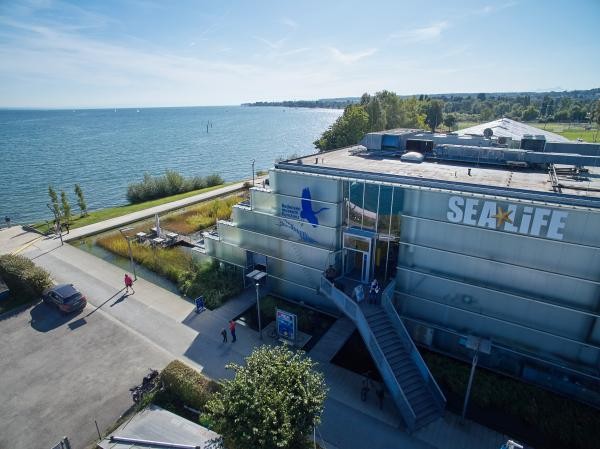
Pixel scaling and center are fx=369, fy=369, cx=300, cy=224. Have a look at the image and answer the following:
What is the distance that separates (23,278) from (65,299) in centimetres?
475

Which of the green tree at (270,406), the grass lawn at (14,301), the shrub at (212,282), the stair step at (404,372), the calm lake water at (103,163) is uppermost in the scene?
the green tree at (270,406)

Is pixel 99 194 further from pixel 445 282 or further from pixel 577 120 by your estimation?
pixel 577 120

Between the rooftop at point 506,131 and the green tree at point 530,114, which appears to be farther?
the green tree at point 530,114

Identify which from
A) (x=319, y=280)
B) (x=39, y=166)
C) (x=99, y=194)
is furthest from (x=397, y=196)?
(x=39, y=166)

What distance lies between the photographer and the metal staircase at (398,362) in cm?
1672

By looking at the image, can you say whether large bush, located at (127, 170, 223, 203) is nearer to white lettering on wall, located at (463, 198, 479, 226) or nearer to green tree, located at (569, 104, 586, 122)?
white lettering on wall, located at (463, 198, 479, 226)

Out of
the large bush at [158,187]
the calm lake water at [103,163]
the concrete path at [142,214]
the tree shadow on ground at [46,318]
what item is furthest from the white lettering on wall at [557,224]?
the calm lake water at [103,163]

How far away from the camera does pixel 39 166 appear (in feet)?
279

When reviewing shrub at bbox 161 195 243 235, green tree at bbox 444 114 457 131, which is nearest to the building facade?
shrub at bbox 161 195 243 235

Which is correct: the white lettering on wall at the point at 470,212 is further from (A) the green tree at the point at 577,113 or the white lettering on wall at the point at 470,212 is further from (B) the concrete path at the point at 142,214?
(A) the green tree at the point at 577,113

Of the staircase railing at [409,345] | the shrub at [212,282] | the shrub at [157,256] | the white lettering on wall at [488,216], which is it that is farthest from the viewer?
the shrub at [157,256]

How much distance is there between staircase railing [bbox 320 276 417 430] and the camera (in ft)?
54.0

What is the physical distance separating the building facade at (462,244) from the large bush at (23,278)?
49.6ft

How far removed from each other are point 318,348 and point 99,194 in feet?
189
